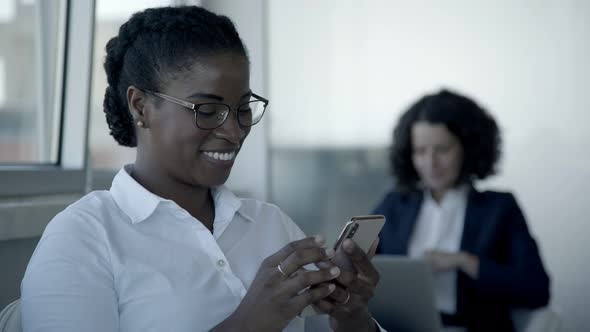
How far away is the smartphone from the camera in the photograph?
1.39 meters

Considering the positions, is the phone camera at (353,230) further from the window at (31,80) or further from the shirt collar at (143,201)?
the window at (31,80)

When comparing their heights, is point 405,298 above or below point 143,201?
below

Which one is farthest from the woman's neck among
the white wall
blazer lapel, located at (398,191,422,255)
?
the white wall

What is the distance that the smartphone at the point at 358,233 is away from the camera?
54.6 inches

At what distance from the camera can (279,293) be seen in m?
1.24

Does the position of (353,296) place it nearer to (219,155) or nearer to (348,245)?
(348,245)

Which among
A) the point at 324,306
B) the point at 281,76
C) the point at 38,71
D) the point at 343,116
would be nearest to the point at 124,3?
the point at 38,71

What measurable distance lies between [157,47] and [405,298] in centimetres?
110

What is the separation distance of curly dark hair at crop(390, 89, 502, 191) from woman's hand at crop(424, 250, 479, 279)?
427 mm

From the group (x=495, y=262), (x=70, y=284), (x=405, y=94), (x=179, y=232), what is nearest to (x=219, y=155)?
(x=179, y=232)

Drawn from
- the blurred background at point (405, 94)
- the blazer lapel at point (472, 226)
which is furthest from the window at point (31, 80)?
the blazer lapel at point (472, 226)

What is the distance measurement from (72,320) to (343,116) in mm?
3055

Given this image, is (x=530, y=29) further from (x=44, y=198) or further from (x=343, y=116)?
(x=44, y=198)

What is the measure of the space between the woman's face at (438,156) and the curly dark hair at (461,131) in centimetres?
3
